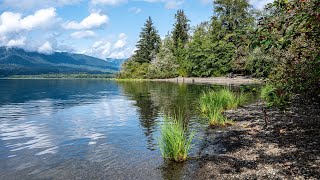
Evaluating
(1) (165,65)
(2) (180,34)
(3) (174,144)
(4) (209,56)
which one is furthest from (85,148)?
(2) (180,34)

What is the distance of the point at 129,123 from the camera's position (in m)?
27.6

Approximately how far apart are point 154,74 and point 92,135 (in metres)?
112

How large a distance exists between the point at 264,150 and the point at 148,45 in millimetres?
140328

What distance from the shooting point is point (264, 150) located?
50.2ft

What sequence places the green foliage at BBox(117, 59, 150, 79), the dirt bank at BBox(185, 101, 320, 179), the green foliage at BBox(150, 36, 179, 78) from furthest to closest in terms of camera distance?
the green foliage at BBox(117, 59, 150, 79), the green foliage at BBox(150, 36, 179, 78), the dirt bank at BBox(185, 101, 320, 179)

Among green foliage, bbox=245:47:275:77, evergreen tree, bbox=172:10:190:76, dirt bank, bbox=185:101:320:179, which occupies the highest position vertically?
evergreen tree, bbox=172:10:190:76

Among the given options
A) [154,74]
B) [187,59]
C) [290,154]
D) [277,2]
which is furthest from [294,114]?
[154,74]

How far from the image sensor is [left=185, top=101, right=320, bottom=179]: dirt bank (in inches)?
485

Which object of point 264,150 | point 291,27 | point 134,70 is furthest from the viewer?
point 134,70

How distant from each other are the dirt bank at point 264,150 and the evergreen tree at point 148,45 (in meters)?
128

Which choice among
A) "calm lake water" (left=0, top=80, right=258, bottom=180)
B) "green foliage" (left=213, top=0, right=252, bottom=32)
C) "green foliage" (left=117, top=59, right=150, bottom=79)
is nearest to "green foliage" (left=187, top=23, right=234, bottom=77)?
"green foliage" (left=213, top=0, right=252, bottom=32)

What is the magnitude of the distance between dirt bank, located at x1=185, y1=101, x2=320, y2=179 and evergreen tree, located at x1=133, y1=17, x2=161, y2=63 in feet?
421

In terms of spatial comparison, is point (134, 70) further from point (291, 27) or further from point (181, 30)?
point (291, 27)

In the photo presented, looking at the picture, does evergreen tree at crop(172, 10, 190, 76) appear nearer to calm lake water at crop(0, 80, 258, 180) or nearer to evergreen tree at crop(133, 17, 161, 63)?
evergreen tree at crop(133, 17, 161, 63)
